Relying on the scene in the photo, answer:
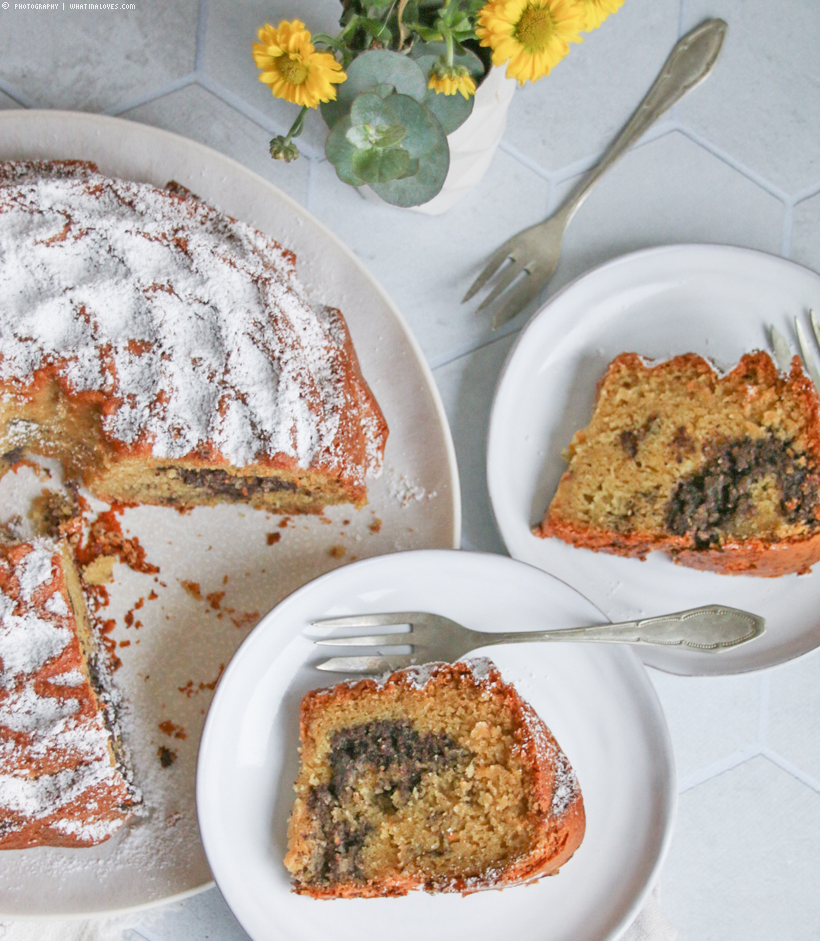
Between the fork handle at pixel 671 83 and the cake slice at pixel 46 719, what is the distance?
6.72 feet

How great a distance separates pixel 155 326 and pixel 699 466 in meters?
1.68

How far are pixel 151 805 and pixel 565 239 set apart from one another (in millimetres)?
2301

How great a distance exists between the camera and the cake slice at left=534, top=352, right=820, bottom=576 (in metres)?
2.57

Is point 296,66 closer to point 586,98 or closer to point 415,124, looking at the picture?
point 415,124

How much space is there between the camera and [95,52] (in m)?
2.73

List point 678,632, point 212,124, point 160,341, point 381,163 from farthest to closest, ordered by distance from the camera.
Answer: point 212,124 → point 678,632 → point 160,341 → point 381,163

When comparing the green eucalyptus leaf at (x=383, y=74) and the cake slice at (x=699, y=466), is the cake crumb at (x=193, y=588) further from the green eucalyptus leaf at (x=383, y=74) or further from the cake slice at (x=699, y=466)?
the green eucalyptus leaf at (x=383, y=74)

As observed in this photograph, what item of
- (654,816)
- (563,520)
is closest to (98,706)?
(563,520)

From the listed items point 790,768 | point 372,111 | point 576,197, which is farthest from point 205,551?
point 790,768

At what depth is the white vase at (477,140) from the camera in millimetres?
2195

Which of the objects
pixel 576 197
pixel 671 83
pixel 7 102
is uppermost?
pixel 671 83

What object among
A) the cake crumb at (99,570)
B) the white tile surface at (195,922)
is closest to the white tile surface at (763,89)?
the cake crumb at (99,570)

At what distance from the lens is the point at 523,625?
8.48 feet

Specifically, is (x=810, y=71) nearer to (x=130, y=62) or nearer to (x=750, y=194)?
(x=750, y=194)
